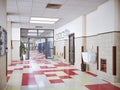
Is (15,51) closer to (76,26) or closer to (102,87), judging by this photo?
(76,26)

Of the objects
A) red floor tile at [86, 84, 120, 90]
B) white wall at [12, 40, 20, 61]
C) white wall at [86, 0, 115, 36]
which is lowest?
red floor tile at [86, 84, 120, 90]

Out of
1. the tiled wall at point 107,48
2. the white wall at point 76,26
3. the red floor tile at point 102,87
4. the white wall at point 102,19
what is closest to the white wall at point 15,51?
the white wall at point 76,26

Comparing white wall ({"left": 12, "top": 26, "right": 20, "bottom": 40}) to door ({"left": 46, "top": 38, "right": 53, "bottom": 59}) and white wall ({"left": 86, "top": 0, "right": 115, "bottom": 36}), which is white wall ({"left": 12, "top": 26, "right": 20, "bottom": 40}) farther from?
white wall ({"left": 86, "top": 0, "right": 115, "bottom": 36})

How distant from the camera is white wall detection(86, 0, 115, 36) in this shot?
18.4ft

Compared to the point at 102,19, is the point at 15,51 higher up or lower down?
lower down

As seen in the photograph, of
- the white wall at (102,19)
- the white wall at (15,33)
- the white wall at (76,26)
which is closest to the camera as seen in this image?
the white wall at (102,19)

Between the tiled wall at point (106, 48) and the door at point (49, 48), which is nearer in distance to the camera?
the tiled wall at point (106, 48)

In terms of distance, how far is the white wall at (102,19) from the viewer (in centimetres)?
562

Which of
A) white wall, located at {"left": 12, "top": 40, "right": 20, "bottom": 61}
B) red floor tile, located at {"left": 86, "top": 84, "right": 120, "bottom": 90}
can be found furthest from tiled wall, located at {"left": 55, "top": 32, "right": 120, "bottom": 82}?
white wall, located at {"left": 12, "top": 40, "right": 20, "bottom": 61}

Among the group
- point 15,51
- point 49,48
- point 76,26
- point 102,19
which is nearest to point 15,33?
point 15,51

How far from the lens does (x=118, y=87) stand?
499 centimetres

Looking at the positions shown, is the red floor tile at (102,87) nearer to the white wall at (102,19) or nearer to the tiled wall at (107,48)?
the tiled wall at (107,48)

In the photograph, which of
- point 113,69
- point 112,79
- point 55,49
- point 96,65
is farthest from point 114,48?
point 55,49

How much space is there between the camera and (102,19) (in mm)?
6324
